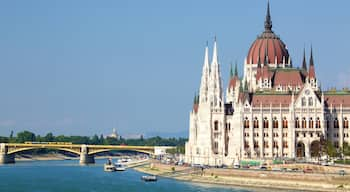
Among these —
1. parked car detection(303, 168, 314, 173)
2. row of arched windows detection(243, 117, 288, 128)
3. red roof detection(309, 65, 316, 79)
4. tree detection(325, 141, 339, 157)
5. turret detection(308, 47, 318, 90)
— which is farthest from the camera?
red roof detection(309, 65, 316, 79)

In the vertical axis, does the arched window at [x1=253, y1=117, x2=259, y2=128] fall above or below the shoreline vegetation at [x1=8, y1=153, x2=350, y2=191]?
above

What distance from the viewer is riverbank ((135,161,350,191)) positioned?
139 m

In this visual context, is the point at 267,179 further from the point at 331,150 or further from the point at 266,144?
the point at 266,144

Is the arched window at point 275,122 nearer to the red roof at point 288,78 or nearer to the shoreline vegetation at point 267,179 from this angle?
the red roof at point 288,78

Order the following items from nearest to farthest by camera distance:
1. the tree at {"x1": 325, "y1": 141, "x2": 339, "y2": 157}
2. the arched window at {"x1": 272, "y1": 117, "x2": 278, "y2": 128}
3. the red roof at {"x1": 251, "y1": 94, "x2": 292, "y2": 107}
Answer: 1. the tree at {"x1": 325, "y1": 141, "x2": 339, "y2": 157}
2. the red roof at {"x1": 251, "y1": 94, "x2": 292, "y2": 107}
3. the arched window at {"x1": 272, "y1": 117, "x2": 278, "y2": 128}

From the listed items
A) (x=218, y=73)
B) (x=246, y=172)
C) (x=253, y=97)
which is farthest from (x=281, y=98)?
(x=246, y=172)

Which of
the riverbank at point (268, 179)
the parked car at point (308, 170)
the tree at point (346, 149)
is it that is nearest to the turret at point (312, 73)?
the tree at point (346, 149)

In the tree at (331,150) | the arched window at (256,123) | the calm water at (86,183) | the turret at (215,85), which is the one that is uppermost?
the turret at (215,85)

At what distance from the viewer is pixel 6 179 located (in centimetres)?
17525

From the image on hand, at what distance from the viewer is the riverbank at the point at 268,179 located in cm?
13862

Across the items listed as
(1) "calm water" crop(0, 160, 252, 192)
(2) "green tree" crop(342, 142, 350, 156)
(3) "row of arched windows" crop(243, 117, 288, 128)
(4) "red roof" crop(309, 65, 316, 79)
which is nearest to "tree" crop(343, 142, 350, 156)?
(2) "green tree" crop(342, 142, 350, 156)

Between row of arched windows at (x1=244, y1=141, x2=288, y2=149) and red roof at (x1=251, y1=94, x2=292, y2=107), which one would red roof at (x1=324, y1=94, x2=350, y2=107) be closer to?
red roof at (x1=251, y1=94, x2=292, y2=107)

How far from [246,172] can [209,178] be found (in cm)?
1060

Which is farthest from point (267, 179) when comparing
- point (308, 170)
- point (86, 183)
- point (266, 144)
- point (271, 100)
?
point (271, 100)
